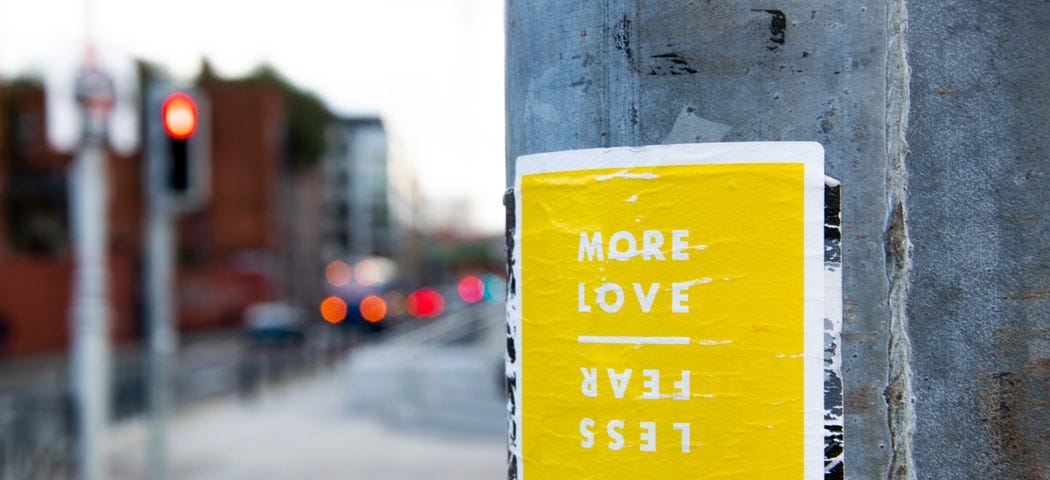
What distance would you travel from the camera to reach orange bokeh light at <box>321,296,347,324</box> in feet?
125

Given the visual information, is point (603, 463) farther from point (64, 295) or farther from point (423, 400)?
point (64, 295)

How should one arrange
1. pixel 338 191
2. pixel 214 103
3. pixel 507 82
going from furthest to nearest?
pixel 338 191
pixel 214 103
pixel 507 82

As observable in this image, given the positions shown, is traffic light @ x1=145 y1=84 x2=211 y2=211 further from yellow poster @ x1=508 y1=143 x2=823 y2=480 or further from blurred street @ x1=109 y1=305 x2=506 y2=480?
yellow poster @ x1=508 y1=143 x2=823 y2=480

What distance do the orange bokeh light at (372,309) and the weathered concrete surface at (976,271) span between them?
36.4 metres

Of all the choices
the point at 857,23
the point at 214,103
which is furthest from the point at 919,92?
the point at 214,103

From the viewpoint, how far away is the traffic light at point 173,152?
931cm

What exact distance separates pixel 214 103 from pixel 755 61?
61.3 meters

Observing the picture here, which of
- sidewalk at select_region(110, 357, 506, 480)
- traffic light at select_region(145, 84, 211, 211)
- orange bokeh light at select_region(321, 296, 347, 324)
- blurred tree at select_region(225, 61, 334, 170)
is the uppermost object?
blurred tree at select_region(225, 61, 334, 170)

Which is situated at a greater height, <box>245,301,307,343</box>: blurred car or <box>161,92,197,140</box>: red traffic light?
<box>161,92,197,140</box>: red traffic light

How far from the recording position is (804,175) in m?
1.71

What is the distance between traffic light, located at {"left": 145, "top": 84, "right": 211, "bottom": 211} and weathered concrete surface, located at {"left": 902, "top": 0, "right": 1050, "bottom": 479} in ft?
27.1

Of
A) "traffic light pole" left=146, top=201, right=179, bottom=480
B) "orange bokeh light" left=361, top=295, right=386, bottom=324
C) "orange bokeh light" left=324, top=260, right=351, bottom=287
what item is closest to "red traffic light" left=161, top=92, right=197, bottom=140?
"traffic light pole" left=146, top=201, right=179, bottom=480

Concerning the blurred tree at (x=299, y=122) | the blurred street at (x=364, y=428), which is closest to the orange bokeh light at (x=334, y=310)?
the blurred street at (x=364, y=428)

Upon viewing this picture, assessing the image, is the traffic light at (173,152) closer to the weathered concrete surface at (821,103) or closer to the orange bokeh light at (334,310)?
the weathered concrete surface at (821,103)
